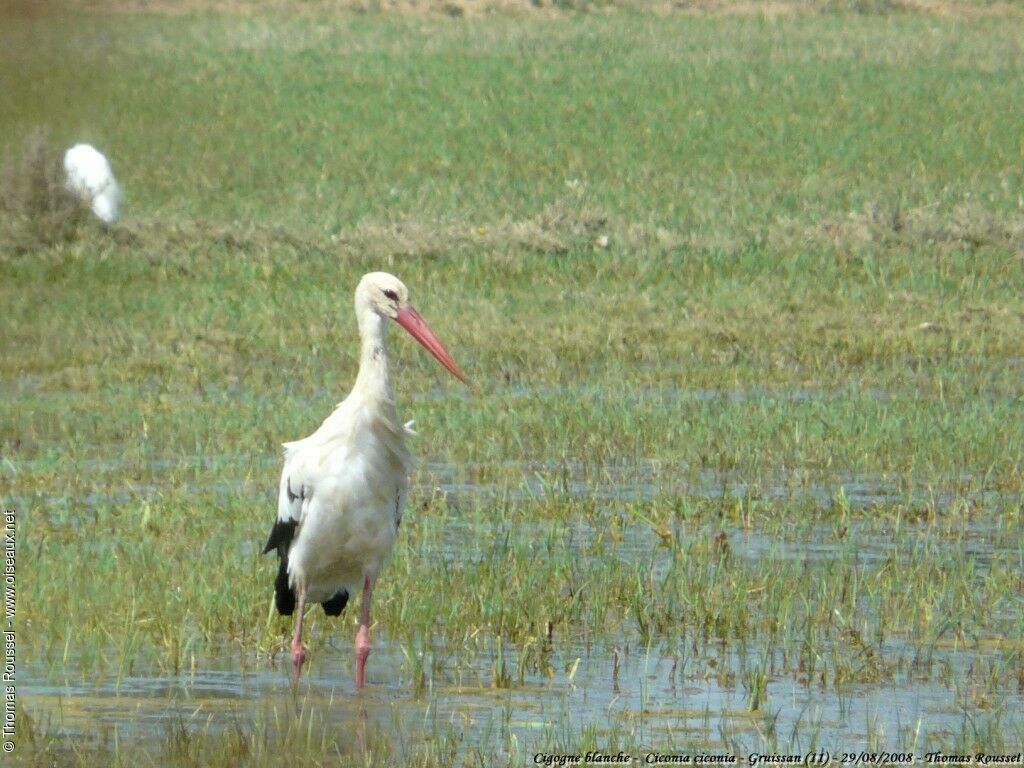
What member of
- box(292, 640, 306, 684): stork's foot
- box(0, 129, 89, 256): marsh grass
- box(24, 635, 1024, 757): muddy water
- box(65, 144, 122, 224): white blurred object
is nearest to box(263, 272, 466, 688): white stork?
box(292, 640, 306, 684): stork's foot

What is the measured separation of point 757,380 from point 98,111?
9.07 meters

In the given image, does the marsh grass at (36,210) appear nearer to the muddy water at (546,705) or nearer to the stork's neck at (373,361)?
the stork's neck at (373,361)

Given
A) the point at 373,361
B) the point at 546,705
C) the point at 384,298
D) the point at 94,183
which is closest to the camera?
the point at 546,705

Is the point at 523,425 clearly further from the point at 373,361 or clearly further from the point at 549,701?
the point at 549,701

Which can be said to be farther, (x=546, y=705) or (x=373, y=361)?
(x=373, y=361)

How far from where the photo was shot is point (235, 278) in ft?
50.8

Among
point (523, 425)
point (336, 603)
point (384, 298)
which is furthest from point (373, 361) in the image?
point (523, 425)

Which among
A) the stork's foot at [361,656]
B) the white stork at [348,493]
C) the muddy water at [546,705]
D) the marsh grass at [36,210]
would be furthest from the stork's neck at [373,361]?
the marsh grass at [36,210]

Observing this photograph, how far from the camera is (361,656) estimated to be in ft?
20.2

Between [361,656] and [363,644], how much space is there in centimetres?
5

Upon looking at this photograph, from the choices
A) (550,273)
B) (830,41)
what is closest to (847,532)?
(550,273)

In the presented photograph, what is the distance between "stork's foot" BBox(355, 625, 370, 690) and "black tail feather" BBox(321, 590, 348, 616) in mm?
570

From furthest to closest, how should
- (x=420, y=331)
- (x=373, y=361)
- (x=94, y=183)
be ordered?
(x=94, y=183) → (x=420, y=331) → (x=373, y=361)

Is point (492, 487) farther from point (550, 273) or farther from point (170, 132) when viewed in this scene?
point (550, 273)
